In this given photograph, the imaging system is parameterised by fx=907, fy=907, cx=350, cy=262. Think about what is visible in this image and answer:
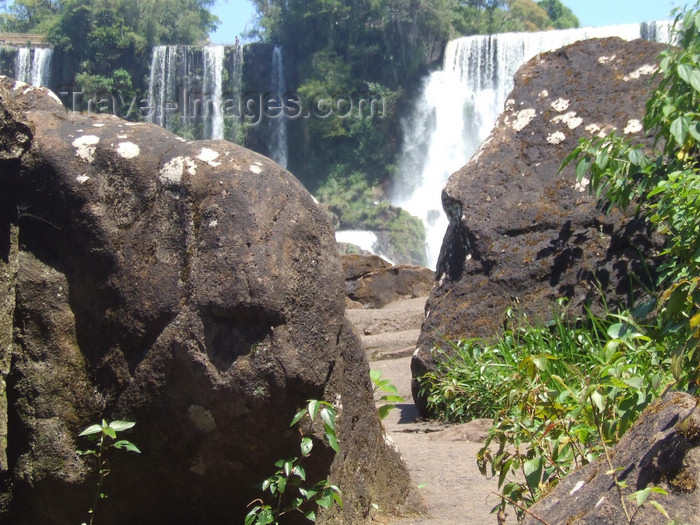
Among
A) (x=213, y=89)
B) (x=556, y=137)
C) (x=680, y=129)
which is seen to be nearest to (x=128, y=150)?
(x=680, y=129)

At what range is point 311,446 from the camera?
91.8 inches

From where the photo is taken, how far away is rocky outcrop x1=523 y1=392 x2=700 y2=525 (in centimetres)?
138

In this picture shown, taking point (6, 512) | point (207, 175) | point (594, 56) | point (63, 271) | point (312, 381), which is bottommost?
point (6, 512)

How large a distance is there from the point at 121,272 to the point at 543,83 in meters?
3.81

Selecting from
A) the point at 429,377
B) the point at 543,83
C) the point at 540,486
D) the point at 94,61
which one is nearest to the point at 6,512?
A: the point at 540,486

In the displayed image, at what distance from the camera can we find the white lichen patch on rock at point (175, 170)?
2531 mm

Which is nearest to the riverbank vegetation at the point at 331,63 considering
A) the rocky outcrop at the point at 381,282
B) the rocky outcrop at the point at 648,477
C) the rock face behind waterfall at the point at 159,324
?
the rocky outcrop at the point at 381,282

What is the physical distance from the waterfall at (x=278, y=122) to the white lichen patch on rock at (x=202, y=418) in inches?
1394

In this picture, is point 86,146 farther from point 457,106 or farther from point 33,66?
point 33,66

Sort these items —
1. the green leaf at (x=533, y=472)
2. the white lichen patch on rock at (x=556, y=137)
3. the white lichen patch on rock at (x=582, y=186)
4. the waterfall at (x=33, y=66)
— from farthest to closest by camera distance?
the waterfall at (x=33, y=66), the white lichen patch on rock at (x=556, y=137), the white lichen patch on rock at (x=582, y=186), the green leaf at (x=533, y=472)

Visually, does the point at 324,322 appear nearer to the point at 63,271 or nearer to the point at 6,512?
the point at 63,271

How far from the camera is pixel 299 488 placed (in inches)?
94.0

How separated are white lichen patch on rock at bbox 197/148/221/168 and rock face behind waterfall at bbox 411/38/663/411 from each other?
257 cm

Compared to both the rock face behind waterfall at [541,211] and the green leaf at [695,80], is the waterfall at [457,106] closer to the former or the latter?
the rock face behind waterfall at [541,211]
